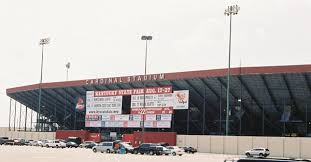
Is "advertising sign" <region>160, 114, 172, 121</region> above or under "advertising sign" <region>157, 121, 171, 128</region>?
above

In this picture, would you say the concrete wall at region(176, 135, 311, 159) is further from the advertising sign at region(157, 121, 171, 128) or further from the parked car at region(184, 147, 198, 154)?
the advertising sign at region(157, 121, 171, 128)

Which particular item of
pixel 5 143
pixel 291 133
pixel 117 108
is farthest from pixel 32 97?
pixel 291 133

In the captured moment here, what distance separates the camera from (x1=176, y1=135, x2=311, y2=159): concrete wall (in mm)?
62438

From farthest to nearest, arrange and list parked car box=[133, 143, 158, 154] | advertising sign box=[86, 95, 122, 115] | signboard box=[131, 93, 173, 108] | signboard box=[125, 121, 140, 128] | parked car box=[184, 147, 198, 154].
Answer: advertising sign box=[86, 95, 122, 115] → signboard box=[125, 121, 140, 128] → signboard box=[131, 93, 173, 108] → parked car box=[184, 147, 198, 154] → parked car box=[133, 143, 158, 154]

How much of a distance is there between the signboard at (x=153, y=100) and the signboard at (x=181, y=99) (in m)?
0.75

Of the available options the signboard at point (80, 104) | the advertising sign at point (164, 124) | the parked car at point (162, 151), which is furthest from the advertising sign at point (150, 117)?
the parked car at point (162, 151)

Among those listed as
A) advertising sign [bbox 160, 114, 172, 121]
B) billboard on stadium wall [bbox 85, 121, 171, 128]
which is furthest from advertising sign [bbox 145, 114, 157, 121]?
advertising sign [bbox 160, 114, 172, 121]

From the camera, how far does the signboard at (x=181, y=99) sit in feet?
261

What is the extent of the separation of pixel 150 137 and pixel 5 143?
2632 cm

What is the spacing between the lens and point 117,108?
89125mm

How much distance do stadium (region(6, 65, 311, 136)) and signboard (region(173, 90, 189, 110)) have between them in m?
0.76

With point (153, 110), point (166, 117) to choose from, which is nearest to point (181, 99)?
point (166, 117)

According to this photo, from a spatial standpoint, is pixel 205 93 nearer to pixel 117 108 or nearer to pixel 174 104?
pixel 174 104

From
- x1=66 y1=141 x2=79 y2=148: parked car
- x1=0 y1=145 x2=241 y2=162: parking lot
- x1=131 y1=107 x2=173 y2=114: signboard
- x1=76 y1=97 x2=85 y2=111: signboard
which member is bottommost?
x1=66 y1=141 x2=79 y2=148: parked car
